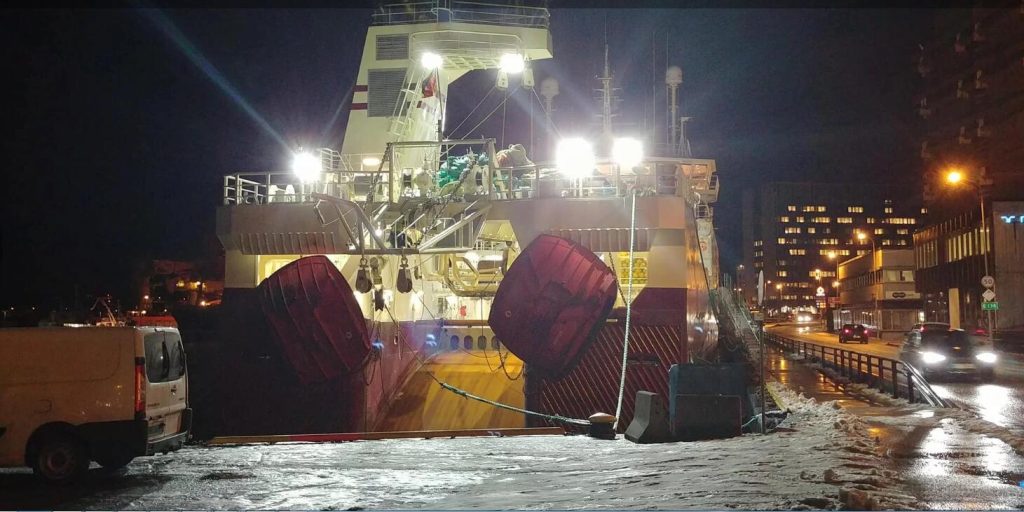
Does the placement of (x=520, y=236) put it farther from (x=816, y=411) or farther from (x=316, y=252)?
(x=816, y=411)

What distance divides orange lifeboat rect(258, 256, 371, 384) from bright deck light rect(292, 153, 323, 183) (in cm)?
219

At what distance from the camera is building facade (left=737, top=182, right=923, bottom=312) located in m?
186

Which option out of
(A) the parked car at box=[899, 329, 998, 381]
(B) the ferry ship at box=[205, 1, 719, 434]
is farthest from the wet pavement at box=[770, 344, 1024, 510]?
(A) the parked car at box=[899, 329, 998, 381]

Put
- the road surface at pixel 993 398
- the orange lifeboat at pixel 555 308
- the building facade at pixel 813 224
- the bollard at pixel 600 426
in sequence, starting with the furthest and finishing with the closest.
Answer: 1. the building facade at pixel 813 224
2. the road surface at pixel 993 398
3. the orange lifeboat at pixel 555 308
4. the bollard at pixel 600 426

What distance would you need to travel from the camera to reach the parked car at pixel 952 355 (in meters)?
23.3

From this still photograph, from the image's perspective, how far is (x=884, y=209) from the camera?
622 ft

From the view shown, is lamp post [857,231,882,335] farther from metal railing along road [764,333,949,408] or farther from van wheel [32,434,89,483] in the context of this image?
van wheel [32,434,89,483]

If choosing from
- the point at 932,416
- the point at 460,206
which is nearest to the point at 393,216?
the point at 460,206

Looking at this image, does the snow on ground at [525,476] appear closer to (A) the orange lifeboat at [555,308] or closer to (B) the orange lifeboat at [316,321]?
(A) the orange lifeboat at [555,308]

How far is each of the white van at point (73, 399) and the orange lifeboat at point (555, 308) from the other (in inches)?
287

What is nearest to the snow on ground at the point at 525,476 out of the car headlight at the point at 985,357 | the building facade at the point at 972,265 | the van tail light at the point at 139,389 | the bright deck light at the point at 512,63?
the van tail light at the point at 139,389

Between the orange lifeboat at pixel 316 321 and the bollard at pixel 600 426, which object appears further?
the orange lifeboat at pixel 316 321

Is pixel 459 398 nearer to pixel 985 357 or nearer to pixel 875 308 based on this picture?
pixel 985 357

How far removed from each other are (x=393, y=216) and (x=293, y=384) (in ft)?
12.4
